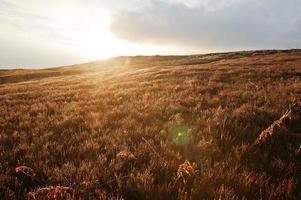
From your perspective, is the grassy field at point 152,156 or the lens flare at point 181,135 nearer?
the grassy field at point 152,156

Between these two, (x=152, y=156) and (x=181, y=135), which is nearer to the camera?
(x=152, y=156)

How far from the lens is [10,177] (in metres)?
4.86

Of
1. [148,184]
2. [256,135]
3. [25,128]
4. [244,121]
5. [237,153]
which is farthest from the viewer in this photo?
[25,128]

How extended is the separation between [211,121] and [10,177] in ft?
16.6

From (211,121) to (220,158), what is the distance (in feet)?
8.30

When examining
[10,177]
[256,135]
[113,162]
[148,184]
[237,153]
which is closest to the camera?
[148,184]

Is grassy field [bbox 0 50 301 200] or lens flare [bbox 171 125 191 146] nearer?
grassy field [bbox 0 50 301 200]

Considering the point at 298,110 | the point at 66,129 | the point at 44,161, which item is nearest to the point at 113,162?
the point at 44,161

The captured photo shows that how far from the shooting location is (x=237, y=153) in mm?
5625

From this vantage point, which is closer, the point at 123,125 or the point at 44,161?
the point at 44,161

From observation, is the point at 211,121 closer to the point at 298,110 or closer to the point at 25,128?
the point at 298,110

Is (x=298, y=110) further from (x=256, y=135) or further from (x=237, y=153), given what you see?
(x=237, y=153)

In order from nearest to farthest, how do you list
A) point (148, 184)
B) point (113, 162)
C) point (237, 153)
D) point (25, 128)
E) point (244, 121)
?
point (148, 184), point (113, 162), point (237, 153), point (244, 121), point (25, 128)

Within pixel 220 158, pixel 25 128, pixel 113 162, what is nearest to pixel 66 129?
pixel 25 128
